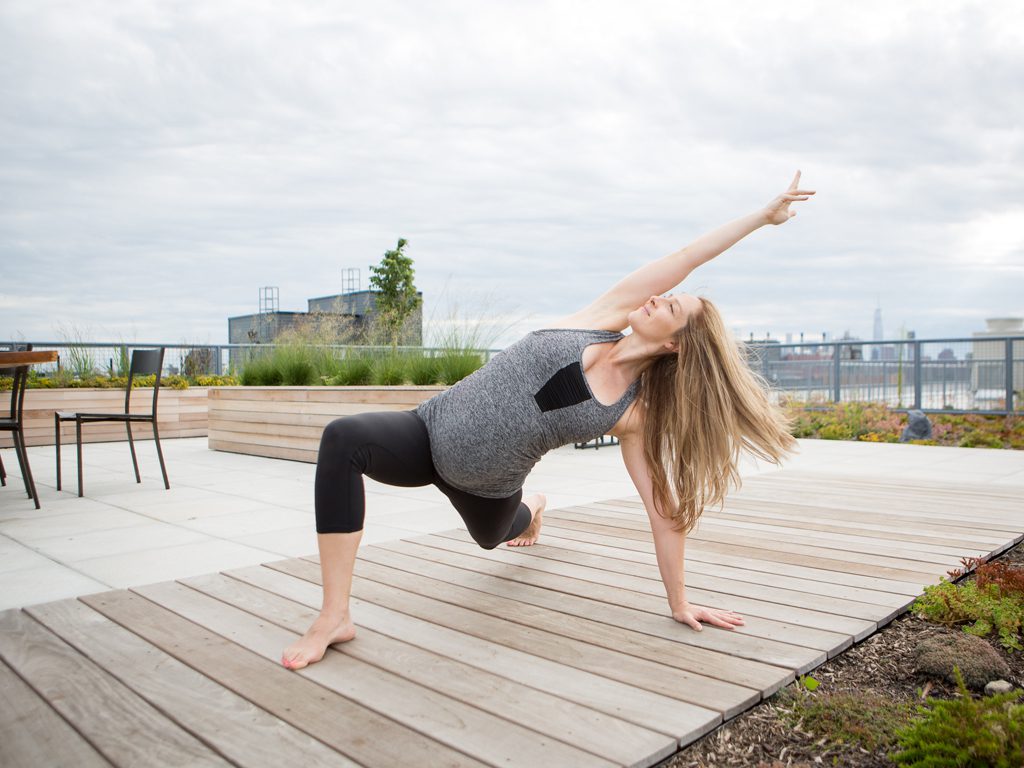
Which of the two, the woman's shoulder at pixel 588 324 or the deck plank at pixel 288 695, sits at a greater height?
the woman's shoulder at pixel 588 324

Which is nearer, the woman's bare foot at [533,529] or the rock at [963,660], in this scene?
the rock at [963,660]

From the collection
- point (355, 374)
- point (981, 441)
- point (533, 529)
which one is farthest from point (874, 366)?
point (533, 529)

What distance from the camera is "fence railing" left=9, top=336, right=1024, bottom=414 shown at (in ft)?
27.3

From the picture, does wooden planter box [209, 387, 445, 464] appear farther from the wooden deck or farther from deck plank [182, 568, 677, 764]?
deck plank [182, 568, 677, 764]

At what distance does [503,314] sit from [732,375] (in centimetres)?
437

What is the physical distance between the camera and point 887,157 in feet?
29.4

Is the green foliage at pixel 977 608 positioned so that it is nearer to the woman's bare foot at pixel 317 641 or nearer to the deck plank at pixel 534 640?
the deck plank at pixel 534 640

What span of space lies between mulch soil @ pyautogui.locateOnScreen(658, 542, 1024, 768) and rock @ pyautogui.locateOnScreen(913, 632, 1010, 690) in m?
0.02

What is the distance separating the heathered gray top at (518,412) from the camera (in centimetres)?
180

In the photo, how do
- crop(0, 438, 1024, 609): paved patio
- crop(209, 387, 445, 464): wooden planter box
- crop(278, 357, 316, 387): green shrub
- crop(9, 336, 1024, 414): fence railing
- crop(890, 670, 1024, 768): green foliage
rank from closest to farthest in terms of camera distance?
crop(890, 670, 1024, 768): green foliage → crop(0, 438, 1024, 609): paved patio → crop(209, 387, 445, 464): wooden planter box → crop(278, 357, 316, 387): green shrub → crop(9, 336, 1024, 414): fence railing

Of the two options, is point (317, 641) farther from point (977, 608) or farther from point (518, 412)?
point (977, 608)

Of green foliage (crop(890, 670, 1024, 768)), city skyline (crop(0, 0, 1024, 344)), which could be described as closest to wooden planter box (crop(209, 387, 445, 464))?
city skyline (crop(0, 0, 1024, 344))

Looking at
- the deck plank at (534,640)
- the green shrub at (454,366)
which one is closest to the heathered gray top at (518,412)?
the deck plank at (534,640)

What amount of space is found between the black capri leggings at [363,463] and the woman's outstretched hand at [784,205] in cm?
101
